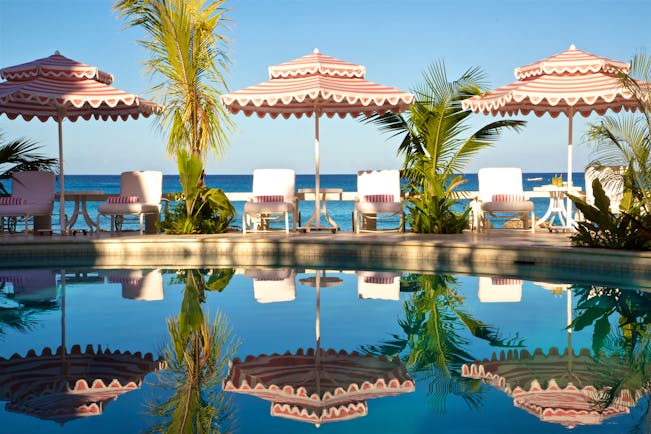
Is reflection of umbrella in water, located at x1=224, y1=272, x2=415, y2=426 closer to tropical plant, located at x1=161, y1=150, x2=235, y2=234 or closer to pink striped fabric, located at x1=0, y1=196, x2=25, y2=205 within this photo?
tropical plant, located at x1=161, y1=150, x2=235, y2=234

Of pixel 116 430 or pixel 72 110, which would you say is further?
pixel 72 110

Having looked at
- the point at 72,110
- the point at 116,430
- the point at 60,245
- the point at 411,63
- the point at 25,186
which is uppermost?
the point at 411,63

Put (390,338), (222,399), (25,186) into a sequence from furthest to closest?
(25,186), (390,338), (222,399)

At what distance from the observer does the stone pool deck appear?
959cm

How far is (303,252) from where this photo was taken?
34.6 ft

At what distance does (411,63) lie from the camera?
114ft

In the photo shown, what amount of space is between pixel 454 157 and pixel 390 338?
6.48m

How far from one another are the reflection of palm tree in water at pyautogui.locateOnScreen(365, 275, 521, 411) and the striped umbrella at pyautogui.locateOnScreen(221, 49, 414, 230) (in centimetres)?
373

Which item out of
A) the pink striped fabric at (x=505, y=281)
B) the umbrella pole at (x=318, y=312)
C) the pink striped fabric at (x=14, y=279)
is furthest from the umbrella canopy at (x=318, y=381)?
the pink striped fabric at (x=14, y=279)

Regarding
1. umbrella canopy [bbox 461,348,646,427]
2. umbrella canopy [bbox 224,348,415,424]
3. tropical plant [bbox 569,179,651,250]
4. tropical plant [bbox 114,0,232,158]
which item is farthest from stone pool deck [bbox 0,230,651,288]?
umbrella canopy [bbox 224,348,415,424]

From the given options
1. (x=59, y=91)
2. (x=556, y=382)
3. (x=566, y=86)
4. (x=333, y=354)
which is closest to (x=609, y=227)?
(x=566, y=86)

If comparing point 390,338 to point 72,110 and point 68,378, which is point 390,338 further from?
point 72,110

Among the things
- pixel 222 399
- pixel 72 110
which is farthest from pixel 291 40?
pixel 222 399

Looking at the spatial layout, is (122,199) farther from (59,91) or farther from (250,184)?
(250,184)
